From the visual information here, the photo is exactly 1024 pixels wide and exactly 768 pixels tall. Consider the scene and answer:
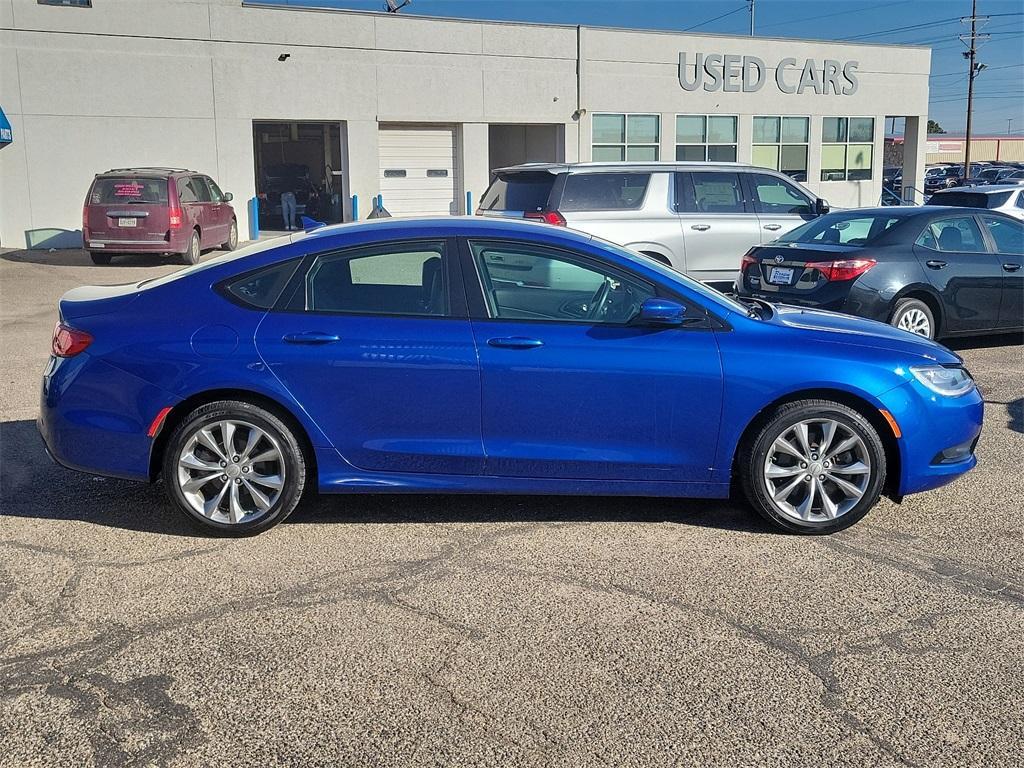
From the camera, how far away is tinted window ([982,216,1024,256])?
10.3m

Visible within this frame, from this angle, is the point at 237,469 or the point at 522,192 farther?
the point at 522,192

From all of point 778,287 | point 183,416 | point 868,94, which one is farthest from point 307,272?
point 868,94

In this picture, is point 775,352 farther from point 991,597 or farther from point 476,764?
point 476,764

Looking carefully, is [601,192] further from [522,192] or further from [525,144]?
[525,144]

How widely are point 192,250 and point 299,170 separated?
15.2m

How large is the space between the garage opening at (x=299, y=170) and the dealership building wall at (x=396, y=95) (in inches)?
47.5

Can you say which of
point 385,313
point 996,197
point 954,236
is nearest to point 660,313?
point 385,313

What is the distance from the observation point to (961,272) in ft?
32.5

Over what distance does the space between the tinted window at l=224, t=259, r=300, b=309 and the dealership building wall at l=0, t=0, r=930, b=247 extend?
69.2 feet

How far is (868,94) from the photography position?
3572 cm

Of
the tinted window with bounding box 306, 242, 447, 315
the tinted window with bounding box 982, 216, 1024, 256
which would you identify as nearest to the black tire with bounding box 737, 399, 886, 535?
the tinted window with bounding box 306, 242, 447, 315

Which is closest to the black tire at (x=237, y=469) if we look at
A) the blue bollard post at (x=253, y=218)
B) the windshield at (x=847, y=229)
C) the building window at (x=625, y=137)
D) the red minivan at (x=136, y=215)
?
the windshield at (x=847, y=229)

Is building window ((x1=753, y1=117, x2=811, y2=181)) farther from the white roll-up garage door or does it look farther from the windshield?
the windshield

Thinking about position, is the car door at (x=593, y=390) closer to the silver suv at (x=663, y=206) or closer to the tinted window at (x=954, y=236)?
the tinted window at (x=954, y=236)
